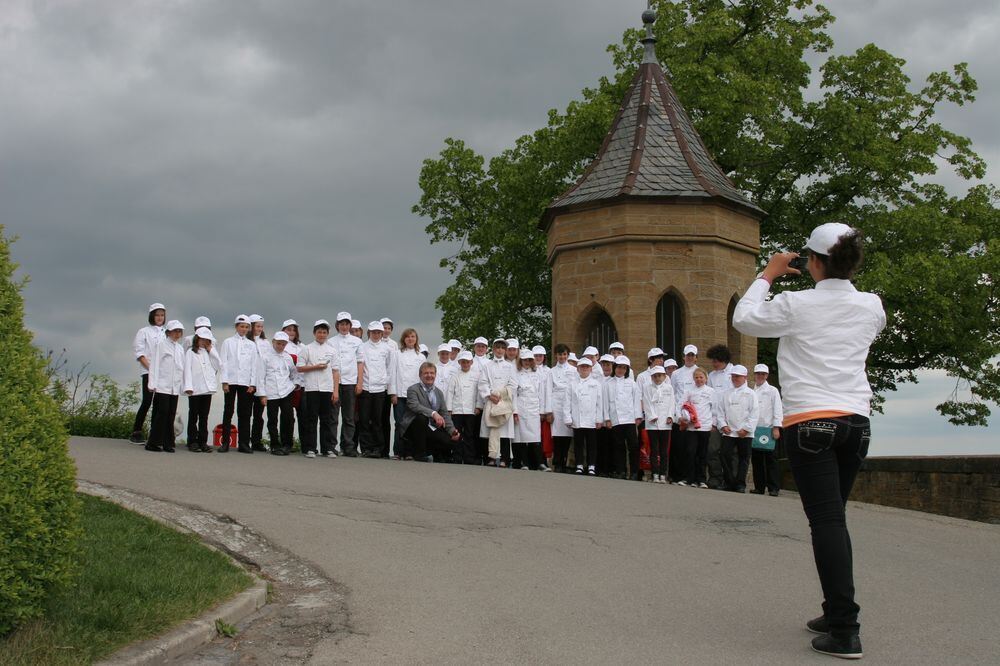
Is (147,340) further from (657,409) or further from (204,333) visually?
(657,409)

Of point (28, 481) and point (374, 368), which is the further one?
point (374, 368)

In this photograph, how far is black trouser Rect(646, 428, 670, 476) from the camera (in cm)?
1539

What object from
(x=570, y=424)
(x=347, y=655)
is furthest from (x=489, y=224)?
(x=347, y=655)

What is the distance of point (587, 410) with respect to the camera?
15.8m

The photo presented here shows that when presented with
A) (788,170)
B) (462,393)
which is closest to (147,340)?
(462,393)

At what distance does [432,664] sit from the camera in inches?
209

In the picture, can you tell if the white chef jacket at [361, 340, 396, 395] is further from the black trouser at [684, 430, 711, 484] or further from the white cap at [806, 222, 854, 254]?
the white cap at [806, 222, 854, 254]

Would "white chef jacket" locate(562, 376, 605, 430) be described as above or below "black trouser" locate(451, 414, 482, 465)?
above

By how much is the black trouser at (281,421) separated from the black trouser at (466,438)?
2493 mm

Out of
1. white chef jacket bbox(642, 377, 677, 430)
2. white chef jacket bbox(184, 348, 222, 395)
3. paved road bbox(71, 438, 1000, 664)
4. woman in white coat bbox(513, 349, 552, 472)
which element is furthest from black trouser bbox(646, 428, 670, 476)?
white chef jacket bbox(184, 348, 222, 395)

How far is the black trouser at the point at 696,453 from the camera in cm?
1515

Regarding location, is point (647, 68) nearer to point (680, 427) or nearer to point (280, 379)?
point (680, 427)

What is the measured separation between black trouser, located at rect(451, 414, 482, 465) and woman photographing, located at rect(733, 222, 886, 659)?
10.5 metres

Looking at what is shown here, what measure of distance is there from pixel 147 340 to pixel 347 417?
3013 mm
